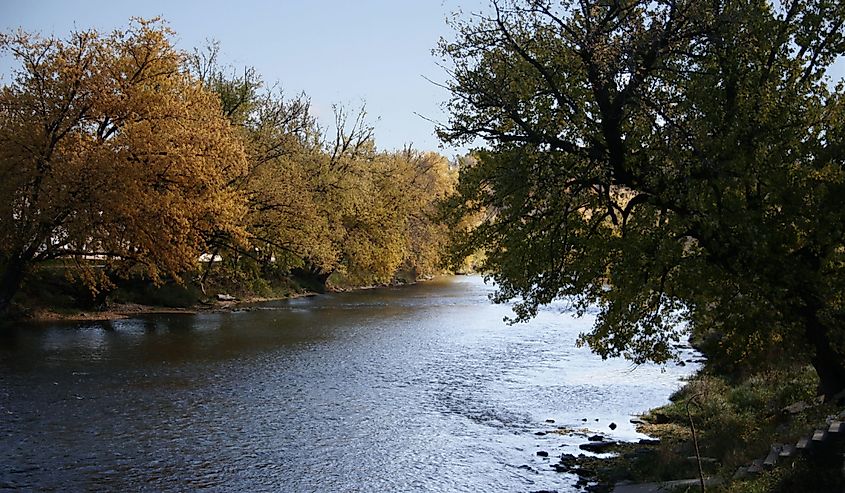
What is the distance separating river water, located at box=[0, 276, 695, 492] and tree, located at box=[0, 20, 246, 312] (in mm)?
4334

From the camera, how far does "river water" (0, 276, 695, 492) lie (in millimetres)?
15117

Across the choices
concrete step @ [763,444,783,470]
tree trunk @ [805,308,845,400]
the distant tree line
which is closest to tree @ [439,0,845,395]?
tree trunk @ [805,308,845,400]

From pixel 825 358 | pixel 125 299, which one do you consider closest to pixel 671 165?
pixel 825 358

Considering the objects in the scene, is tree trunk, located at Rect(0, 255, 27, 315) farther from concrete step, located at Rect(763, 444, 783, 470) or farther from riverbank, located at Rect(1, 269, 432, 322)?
concrete step, located at Rect(763, 444, 783, 470)

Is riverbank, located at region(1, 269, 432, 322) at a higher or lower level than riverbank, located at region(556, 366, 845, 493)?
higher

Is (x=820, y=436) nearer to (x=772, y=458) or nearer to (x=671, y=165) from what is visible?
(x=772, y=458)

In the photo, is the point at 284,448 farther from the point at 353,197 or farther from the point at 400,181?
the point at 400,181

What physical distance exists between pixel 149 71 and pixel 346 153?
2947 centimetres

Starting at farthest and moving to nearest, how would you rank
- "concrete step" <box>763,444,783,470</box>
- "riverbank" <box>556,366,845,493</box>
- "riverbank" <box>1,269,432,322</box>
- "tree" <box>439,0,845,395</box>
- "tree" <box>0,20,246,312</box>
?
"riverbank" <box>1,269,432,322</box>, "tree" <box>0,20,246,312</box>, "tree" <box>439,0,845,395</box>, "concrete step" <box>763,444,783,470</box>, "riverbank" <box>556,366,845,493</box>

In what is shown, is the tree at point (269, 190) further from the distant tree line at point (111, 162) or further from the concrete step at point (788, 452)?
the concrete step at point (788, 452)

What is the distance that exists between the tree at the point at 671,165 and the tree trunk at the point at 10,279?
1012 inches

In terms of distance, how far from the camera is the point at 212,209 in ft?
120

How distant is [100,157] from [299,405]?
18260mm

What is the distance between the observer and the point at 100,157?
33344mm
